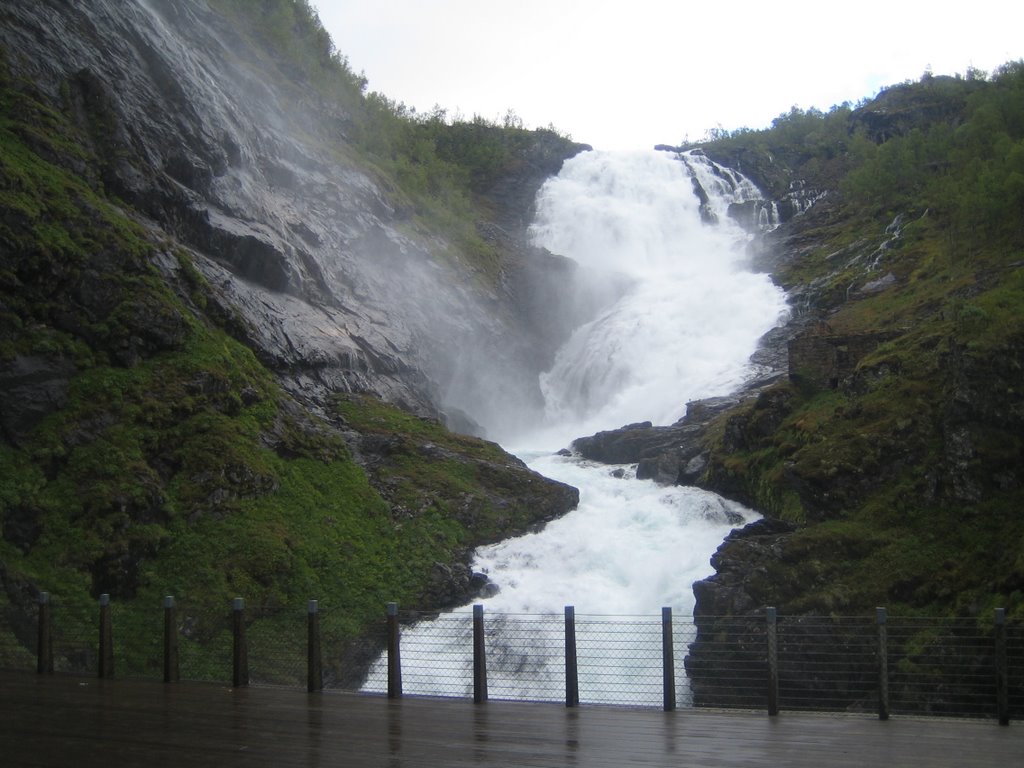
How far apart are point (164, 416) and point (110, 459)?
2179mm

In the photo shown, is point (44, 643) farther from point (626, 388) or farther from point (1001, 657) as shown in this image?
point (626, 388)

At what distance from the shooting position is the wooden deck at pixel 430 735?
7090 mm

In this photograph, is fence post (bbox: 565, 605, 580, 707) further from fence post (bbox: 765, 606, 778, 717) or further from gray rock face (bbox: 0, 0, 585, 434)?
gray rock face (bbox: 0, 0, 585, 434)

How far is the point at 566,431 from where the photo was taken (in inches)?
1795

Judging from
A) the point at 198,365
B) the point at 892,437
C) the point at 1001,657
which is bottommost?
the point at 1001,657

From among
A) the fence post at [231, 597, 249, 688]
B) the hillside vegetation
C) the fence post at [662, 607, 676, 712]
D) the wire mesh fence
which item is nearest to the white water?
the wire mesh fence

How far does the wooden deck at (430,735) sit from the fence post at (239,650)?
0.88m

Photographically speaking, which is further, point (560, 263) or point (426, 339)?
point (560, 263)

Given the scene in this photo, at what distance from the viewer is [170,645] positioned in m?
12.5

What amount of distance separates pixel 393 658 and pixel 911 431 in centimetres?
1572

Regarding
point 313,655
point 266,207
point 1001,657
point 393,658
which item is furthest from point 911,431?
point 266,207

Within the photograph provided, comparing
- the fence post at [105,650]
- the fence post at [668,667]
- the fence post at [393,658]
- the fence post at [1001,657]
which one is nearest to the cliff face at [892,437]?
the fence post at [668,667]

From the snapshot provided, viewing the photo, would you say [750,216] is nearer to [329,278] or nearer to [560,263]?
[560,263]

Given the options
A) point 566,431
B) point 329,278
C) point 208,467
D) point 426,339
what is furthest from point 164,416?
point 566,431
